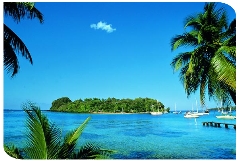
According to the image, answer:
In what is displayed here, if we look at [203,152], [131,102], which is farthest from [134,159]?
[131,102]

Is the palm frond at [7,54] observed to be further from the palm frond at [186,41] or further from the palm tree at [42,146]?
the palm frond at [186,41]

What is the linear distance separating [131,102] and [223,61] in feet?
622

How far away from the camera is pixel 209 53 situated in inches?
333

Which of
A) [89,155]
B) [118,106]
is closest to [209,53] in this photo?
[89,155]

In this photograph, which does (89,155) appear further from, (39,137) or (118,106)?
(118,106)

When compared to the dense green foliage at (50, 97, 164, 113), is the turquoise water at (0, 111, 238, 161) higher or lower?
lower

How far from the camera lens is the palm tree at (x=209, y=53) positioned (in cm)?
738

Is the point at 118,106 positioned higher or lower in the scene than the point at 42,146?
lower

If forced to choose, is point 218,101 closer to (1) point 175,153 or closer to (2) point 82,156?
(2) point 82,156

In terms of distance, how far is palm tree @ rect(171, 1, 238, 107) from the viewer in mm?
7380

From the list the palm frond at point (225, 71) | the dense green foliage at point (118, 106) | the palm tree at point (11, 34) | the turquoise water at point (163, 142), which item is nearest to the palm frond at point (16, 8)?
the palm tree at point (11, 34)

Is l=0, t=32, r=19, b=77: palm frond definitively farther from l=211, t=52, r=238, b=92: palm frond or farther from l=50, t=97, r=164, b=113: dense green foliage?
l=50, t=97, r=164, b=113: dense green foliage

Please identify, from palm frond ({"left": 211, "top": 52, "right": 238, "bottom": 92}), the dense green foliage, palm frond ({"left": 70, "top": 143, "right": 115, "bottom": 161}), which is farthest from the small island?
palm frond ({"left": 70, "top": 143, "right": 115, "bottom": 161})

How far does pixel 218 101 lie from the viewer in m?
7.71
